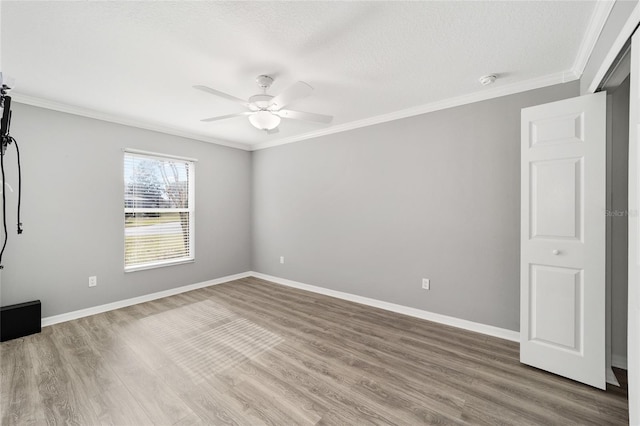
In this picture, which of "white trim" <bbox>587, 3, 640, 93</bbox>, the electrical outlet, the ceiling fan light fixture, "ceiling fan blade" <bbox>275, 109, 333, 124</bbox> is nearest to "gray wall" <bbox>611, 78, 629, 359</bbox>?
"white trim" <bbox>587, 3, 640, 93</bbox>

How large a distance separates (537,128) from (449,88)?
Answer: 0.93m

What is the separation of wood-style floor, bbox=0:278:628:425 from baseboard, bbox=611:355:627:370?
0.50m

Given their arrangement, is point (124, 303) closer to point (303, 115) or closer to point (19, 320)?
point (19, 320)

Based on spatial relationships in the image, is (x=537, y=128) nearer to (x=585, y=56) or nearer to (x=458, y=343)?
(x=585, y=56)

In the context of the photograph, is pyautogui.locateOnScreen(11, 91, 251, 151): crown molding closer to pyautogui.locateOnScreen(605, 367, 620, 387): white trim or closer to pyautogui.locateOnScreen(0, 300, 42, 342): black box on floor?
pyautogui.locateOnScreen(0, 300, 42, 342): black box on floor

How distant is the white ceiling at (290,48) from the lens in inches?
66.6

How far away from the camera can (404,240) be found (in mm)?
3410

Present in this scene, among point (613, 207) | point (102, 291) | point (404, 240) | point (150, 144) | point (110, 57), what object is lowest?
point (102, 291)

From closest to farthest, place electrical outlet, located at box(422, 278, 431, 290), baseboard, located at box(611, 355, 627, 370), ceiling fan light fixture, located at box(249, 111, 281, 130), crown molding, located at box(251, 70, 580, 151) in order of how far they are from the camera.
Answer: baseboard, located at box(611, 355, 627, 370)
ceiling fan light fixture, located at box(249, 111, 281, 130)
crown molding, located at box(251, 70, 580, 151)
electrical outlet, located at box(422, 278, 431, 290)

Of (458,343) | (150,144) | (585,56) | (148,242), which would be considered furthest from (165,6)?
(458,343)

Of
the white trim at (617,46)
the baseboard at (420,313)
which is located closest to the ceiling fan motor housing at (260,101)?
the white trim at (617,46)

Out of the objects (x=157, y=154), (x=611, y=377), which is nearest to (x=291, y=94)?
(x=157, y=154)

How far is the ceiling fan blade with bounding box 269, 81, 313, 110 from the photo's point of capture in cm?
205

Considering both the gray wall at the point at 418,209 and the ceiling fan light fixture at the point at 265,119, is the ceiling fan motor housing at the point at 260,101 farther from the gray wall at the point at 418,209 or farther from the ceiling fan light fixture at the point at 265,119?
the gray wall at the point at 418,209
